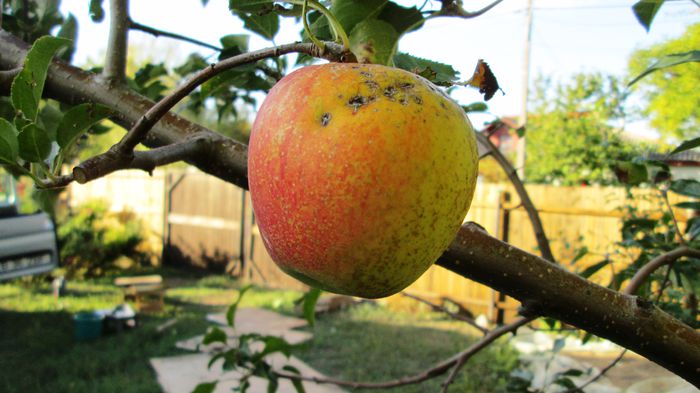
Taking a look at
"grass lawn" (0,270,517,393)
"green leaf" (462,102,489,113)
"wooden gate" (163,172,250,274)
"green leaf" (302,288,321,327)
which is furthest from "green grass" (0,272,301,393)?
"green leaf" (462,102,489,113)

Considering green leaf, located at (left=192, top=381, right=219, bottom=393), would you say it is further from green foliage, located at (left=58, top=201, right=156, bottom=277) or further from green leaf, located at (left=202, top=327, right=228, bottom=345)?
green foliage, located at (left=58, top=201, right=156, bottom=277)

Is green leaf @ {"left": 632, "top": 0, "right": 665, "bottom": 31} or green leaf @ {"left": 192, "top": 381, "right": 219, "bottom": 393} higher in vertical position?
green leaf @ {"left": 632, "top": 0, "right": 665, "bottom": 31}

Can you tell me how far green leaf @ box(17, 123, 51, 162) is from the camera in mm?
599

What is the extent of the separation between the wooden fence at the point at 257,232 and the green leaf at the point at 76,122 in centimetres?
406

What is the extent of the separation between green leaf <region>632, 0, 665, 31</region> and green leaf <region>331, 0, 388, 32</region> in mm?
397

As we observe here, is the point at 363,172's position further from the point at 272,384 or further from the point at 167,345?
the point at 167,345

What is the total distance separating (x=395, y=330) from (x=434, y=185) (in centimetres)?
620

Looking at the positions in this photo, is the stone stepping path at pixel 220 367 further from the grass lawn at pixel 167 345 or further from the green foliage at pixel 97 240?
the green foliage at pixel 97 240

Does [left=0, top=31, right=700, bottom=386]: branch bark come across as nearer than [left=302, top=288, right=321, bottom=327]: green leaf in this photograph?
Yes

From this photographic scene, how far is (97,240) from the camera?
9.52 m

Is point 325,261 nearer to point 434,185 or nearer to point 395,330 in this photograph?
point 434,185

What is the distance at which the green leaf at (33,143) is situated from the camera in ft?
1.97

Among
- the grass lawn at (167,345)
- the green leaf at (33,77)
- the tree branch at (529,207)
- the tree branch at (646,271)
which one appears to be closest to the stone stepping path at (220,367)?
the grass lawn at (167,345)

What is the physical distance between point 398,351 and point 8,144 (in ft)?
17.6
